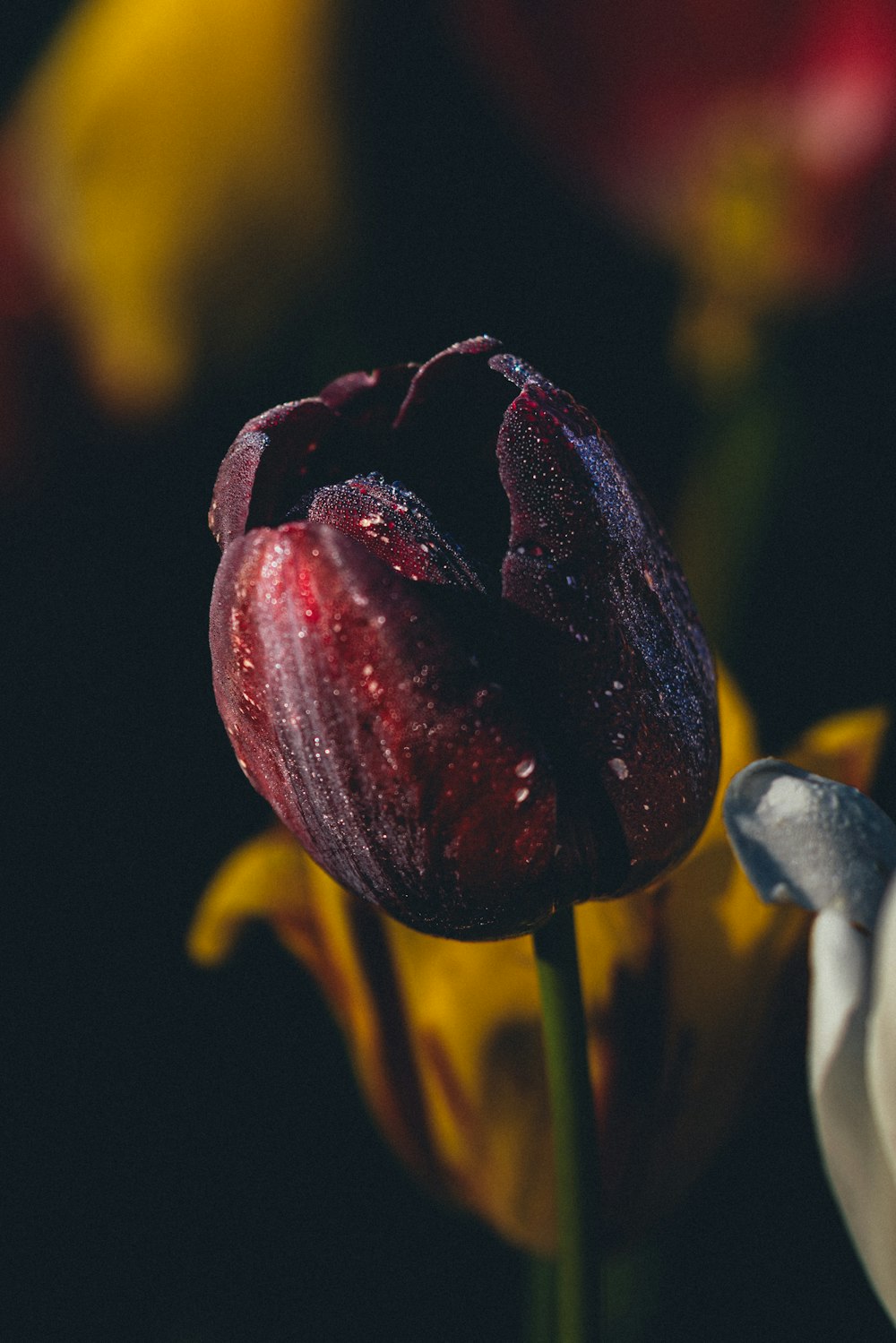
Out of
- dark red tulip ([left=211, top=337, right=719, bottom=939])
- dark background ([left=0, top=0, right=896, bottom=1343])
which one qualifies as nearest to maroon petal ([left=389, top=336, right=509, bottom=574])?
dark red tulip ([left=211, top=337, right=719, bottom=939])

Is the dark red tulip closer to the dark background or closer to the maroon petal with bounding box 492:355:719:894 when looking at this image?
the maroon petal with bounding box 492:355:719:894

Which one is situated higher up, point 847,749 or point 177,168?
point 177,168

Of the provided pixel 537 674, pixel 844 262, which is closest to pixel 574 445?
pixel 537 674

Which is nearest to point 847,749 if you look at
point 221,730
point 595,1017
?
point 595,1017

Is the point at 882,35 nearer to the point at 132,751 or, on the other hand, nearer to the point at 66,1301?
the point at 132,751

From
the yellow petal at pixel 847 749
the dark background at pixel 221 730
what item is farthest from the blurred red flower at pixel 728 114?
the yellow petal at pixel 847 749

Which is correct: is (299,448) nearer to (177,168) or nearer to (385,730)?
(385,730)
